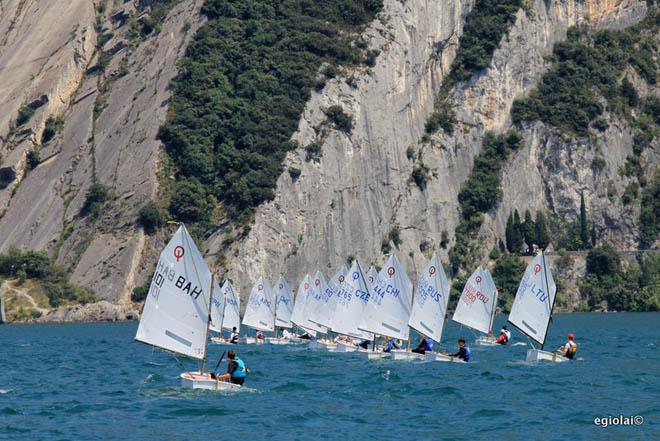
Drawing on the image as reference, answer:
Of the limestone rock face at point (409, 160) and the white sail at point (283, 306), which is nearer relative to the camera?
the white sail at point (283, 306)

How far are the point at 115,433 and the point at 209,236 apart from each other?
95391 millimetres

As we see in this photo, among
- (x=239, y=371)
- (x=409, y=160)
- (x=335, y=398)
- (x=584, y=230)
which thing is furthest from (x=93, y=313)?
(x=335, y=398)

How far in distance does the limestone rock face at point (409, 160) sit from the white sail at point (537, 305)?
65.6 m

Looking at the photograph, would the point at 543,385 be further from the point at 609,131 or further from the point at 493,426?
the point at 609,131

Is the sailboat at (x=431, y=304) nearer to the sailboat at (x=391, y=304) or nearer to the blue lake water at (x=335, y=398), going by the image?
the sailboat at (x=391, y=304)

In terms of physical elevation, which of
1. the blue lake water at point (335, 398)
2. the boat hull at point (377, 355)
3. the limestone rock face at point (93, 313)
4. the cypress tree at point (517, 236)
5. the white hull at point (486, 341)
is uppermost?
the cypress tree at point (517, 236)

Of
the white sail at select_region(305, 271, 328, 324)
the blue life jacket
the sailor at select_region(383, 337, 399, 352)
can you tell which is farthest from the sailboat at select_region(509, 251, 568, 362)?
the white sail at select_region(305, 271, 328, 324)

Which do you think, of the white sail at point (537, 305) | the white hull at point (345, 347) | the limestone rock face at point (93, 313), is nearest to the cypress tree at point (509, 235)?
the limestone rock face at point (93, 313)

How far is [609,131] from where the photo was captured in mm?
152625

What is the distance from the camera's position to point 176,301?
4444 centimetres

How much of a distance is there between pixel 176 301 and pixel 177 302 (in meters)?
0.05

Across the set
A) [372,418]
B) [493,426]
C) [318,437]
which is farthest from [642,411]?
[318,437]

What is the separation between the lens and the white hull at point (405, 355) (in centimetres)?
6206

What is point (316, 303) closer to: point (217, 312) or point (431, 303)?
point (217, 312)
